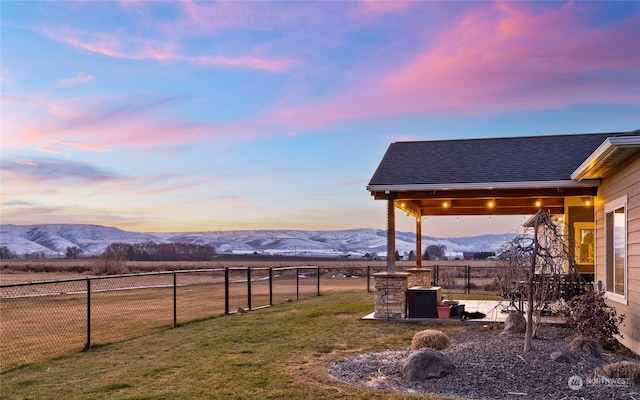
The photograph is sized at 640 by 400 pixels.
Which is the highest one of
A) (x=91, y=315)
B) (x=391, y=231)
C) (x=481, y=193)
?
(x=481, y=193)

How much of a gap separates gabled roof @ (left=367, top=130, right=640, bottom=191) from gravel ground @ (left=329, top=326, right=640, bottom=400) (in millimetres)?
4687

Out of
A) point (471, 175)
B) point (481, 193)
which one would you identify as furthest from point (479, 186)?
point (481, 193)

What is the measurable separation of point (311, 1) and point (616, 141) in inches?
258

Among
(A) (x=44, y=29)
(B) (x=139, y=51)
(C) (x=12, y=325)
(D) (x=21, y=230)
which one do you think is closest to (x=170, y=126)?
(B) (x=139, y=51)

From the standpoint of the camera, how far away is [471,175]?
11.8 metres

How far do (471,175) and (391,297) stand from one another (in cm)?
318

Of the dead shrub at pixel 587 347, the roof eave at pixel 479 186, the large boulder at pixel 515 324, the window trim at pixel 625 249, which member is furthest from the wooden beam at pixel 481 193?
the dead shrub at pixel 587 347

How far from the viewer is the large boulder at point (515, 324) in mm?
8680

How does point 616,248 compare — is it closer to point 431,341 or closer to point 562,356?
point 562,356

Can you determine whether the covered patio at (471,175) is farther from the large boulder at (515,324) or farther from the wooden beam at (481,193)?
the large boulder at (515,324)

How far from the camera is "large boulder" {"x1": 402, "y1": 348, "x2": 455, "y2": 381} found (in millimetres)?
5906

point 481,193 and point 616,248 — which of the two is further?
point 481,193

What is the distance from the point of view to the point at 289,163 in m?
19.2

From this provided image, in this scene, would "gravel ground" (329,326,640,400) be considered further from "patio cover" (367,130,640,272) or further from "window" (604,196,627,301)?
"patio cover" (367,130,640,272)
